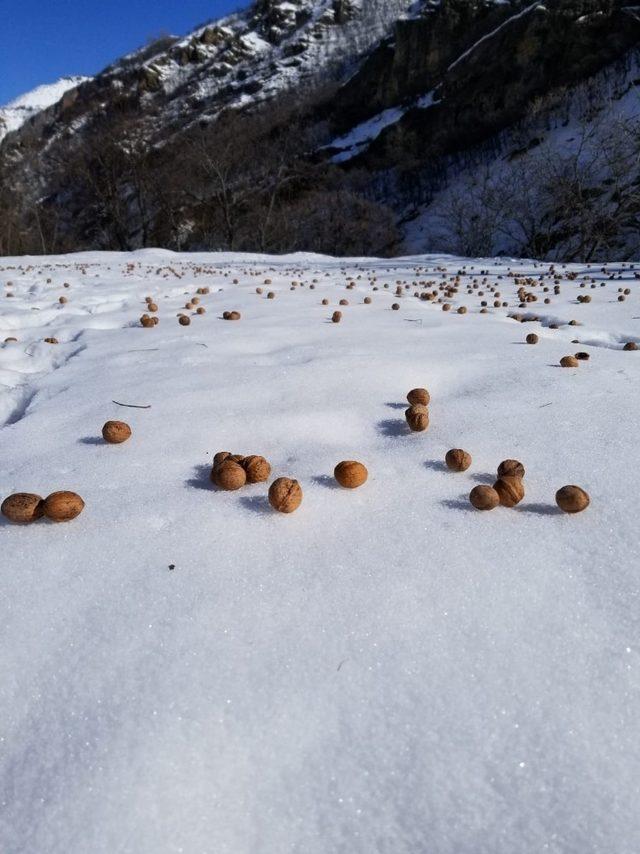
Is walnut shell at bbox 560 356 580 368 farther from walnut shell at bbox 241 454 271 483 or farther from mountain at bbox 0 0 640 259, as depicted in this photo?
mountain at bbox 0 0 640 259

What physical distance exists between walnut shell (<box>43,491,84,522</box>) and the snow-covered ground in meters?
0.04

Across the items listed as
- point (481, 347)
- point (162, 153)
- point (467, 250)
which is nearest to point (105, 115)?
point (162, 153)

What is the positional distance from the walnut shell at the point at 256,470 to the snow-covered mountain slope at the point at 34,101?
538ft

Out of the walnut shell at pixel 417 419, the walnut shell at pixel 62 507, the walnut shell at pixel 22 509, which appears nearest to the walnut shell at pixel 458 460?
the walnut shell at pixel 417 419

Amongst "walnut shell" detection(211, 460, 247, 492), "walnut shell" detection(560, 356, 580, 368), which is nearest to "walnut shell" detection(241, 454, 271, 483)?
"walnut shell" detection(211, 460, 247, 492)

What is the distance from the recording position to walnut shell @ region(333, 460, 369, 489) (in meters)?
1.78

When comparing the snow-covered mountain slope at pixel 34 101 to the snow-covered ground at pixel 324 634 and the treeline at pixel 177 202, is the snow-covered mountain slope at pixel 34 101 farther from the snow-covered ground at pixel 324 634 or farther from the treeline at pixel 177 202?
the snow-covered ground at pixel 324 634

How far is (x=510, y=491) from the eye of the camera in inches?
65.4

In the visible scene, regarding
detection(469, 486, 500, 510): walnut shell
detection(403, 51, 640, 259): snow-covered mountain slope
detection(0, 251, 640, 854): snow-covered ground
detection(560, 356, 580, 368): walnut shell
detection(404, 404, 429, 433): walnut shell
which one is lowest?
detection(0, 251, 640, 854): snow-covered ground

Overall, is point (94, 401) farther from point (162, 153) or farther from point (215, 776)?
point (162, 153)

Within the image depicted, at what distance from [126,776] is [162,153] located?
5716 cm

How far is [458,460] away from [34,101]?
20707 centimetres

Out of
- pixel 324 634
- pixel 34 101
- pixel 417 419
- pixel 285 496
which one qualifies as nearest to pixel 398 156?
pixel 417 419

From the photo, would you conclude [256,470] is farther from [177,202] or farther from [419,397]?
[177,202]
